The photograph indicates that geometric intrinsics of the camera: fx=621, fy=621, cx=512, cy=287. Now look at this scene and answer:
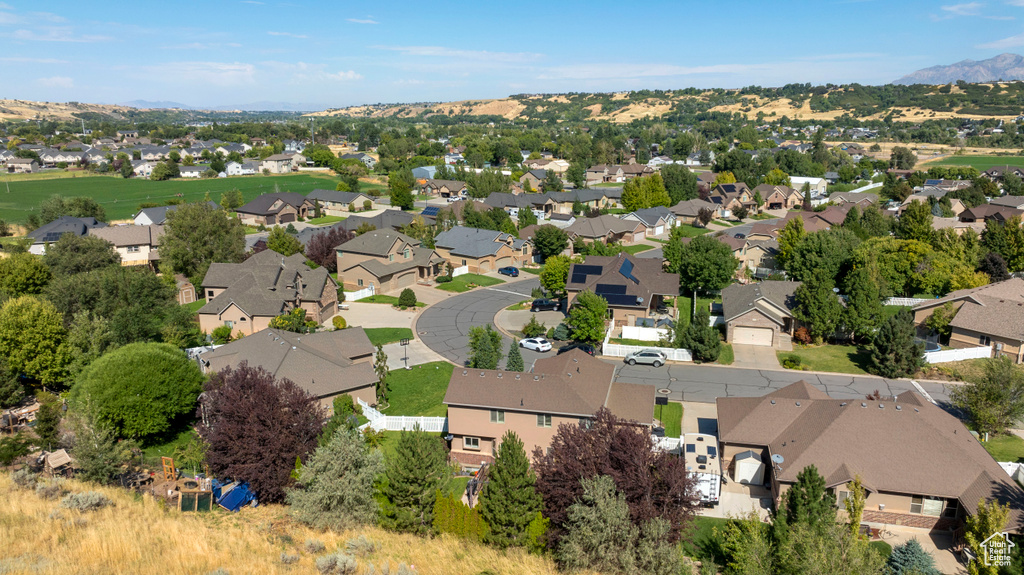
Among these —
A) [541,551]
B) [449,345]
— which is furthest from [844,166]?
[541,551]

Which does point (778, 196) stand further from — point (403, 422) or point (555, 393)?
point (403, 422)

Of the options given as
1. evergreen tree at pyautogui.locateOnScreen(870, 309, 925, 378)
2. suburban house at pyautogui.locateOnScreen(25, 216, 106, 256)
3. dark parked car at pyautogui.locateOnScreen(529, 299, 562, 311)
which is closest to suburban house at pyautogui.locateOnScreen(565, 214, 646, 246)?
dark parked car at pyautogui.locateOnScreen(529, 299, 562, 311)

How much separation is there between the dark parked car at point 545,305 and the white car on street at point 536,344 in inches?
346

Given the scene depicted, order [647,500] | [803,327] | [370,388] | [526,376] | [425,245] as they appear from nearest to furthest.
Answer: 1. [647,500]
2. [526,376]
3. [370,388]
4. [803,327]
5. [425,245]

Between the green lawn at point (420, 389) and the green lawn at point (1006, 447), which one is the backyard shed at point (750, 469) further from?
the green lawn at point (420, 389)

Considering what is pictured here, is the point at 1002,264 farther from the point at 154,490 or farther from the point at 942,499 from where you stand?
the point at 154,490

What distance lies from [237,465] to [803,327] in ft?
125

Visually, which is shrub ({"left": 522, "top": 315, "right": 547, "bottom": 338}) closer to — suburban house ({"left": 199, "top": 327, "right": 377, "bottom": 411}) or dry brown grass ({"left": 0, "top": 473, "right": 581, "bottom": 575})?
suburban house ({"left": 199, "top": 327, "right": 377, "bottom": 411})

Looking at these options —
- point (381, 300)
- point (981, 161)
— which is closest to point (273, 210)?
point (381, 300)

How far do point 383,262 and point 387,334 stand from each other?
14667 mm

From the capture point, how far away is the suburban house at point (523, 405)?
28.6 m

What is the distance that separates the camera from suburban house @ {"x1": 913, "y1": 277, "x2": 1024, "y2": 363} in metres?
40.4

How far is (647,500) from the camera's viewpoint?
2008 centimetres

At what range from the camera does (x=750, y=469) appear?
27016 mm
